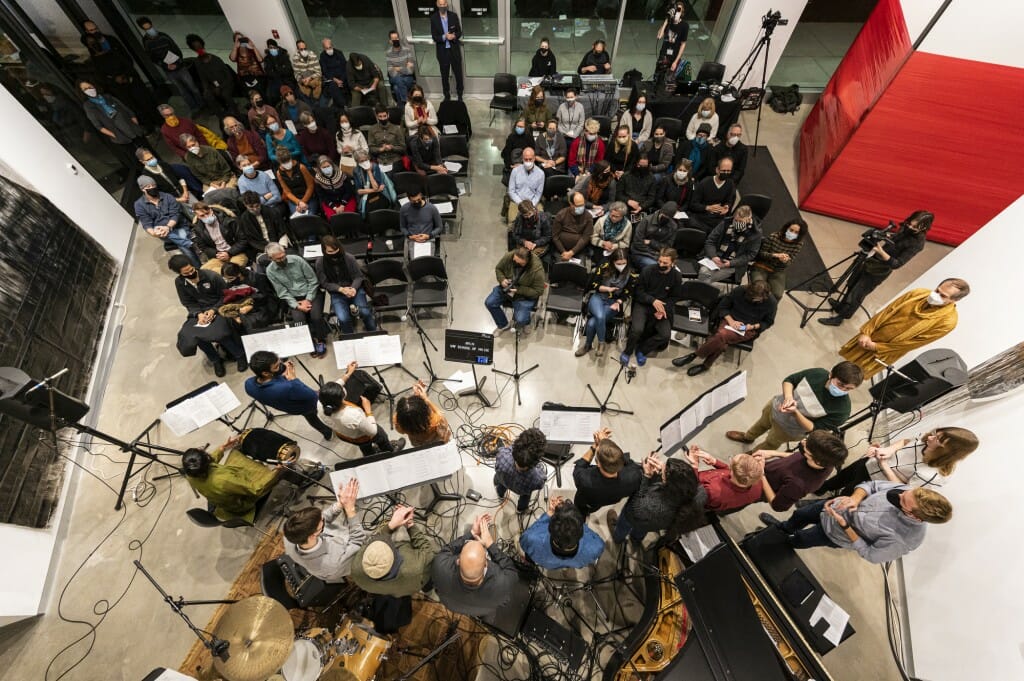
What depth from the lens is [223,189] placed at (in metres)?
6.83

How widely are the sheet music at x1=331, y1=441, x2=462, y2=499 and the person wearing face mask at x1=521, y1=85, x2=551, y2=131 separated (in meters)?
6.08

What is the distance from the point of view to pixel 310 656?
3.19 meters

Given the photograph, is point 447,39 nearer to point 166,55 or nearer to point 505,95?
point 505,95

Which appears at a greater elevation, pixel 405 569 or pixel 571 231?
pixel 571 231

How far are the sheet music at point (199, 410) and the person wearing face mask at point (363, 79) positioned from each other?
7.10 m

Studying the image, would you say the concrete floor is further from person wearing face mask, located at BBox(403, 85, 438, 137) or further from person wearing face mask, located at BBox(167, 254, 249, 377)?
person wearing face mask, located at BBox(403, 85, 438, 137)

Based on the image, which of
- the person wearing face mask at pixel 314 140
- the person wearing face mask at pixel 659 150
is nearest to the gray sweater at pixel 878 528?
the person wearing face mask at pixel 659 150

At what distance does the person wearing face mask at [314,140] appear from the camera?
24.4ft

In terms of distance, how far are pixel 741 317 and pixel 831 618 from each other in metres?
3.16

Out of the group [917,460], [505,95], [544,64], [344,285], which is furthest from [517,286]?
[544,64]

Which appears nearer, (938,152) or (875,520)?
(875,520)

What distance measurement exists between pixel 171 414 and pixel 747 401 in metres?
6.21

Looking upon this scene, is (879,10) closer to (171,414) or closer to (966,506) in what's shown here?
(966,506)

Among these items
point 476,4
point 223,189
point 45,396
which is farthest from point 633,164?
point 45,396
